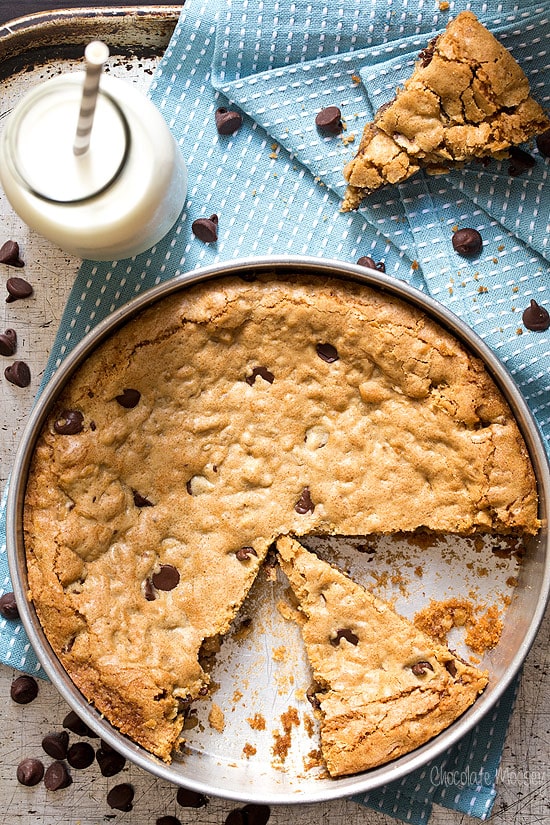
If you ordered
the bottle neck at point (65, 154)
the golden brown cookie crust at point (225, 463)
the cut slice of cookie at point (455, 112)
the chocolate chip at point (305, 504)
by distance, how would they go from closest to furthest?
1. the bottle neck at point (65, 154)
2. the cut slice of cookie at point (455, 112)
3. the golden brown cookie crust at point (225, 463)
4. the chocolate chip at point (305, 504)

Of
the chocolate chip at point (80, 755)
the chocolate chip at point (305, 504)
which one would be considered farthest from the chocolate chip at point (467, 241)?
the chocolate chip at point (80, 755)

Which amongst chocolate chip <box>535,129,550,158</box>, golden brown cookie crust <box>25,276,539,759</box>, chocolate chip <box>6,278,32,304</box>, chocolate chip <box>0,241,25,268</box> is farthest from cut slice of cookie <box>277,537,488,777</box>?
chocolate chip <box>535,129,550,158</box>

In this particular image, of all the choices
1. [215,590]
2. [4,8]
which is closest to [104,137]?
[4,8]

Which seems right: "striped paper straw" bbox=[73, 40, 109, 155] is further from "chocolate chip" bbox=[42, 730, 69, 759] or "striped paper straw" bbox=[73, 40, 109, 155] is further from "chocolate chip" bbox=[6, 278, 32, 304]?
"chocolate chip" bbox=[42, 730, 69, 759]

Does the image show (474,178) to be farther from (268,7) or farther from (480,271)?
(268,7)

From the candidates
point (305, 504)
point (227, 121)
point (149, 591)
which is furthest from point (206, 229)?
point (149, 591)

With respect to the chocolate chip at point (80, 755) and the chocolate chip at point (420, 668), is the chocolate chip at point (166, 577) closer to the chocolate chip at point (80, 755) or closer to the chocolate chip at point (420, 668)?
the chocolate chip at point (80, 755)
